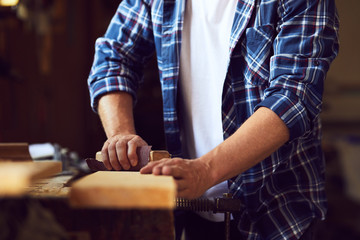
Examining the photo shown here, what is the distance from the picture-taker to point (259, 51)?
119 centimetres

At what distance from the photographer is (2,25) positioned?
9.96 feet

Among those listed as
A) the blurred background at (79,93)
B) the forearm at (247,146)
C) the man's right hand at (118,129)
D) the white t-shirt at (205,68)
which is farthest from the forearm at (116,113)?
the blurred background at (79,93)

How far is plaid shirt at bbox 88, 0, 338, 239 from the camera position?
109 centimetres

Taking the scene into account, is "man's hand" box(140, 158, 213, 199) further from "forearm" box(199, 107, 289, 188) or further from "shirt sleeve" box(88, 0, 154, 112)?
"shirt sleeve" box(88, 0, 154, 112)

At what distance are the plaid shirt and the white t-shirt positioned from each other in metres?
0.04

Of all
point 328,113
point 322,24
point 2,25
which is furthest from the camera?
point 328,113

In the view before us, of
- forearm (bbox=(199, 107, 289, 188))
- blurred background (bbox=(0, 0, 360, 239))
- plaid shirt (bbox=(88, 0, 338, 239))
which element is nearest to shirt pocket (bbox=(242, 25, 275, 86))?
plaid shirt (bbox=(88, 0, 338, 239))

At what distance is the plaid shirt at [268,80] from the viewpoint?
1.09 metres

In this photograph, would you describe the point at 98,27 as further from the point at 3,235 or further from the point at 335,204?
the point at 3,235

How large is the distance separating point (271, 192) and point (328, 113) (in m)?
4.94

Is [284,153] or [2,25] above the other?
[2,25]

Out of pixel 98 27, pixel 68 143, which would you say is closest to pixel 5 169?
pixel 68 143

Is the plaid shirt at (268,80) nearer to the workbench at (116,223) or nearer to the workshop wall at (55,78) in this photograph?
the workbench at (116,223)

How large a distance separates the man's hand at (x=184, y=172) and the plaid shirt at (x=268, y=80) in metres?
0.27
